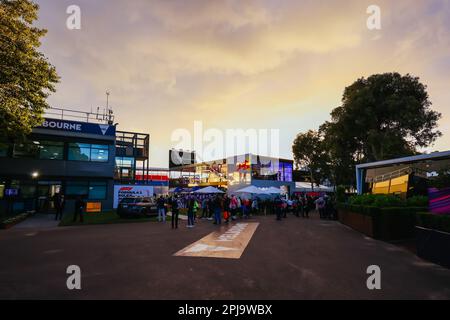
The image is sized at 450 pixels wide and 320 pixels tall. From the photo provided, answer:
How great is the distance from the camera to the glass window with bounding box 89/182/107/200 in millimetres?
25766

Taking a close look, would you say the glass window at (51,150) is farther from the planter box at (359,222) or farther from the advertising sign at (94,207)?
the planter box at (359,222)

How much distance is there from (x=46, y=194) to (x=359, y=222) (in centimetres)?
2581

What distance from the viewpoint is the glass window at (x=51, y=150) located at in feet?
78.1

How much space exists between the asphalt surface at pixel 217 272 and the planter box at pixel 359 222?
2.13 meters

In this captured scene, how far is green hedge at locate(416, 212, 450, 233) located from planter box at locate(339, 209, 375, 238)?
342cm

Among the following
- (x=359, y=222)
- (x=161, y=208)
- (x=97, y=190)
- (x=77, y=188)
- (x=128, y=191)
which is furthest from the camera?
(x=128, y=191)

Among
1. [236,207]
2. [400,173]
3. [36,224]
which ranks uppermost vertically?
[400,173]

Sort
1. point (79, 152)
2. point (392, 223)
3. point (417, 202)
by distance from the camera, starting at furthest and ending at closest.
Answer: point (79, 152) → point (417, 202) → point (392, 223)

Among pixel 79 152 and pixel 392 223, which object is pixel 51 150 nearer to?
pixel 79 152

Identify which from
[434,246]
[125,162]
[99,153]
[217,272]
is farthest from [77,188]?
[434,246]

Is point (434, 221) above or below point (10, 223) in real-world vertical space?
above

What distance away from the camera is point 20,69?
12711mm

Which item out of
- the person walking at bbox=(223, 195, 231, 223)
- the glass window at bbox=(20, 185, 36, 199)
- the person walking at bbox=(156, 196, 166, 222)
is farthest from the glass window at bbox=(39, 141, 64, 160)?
the person walking at bbox=(223, 195, 231, 223)
